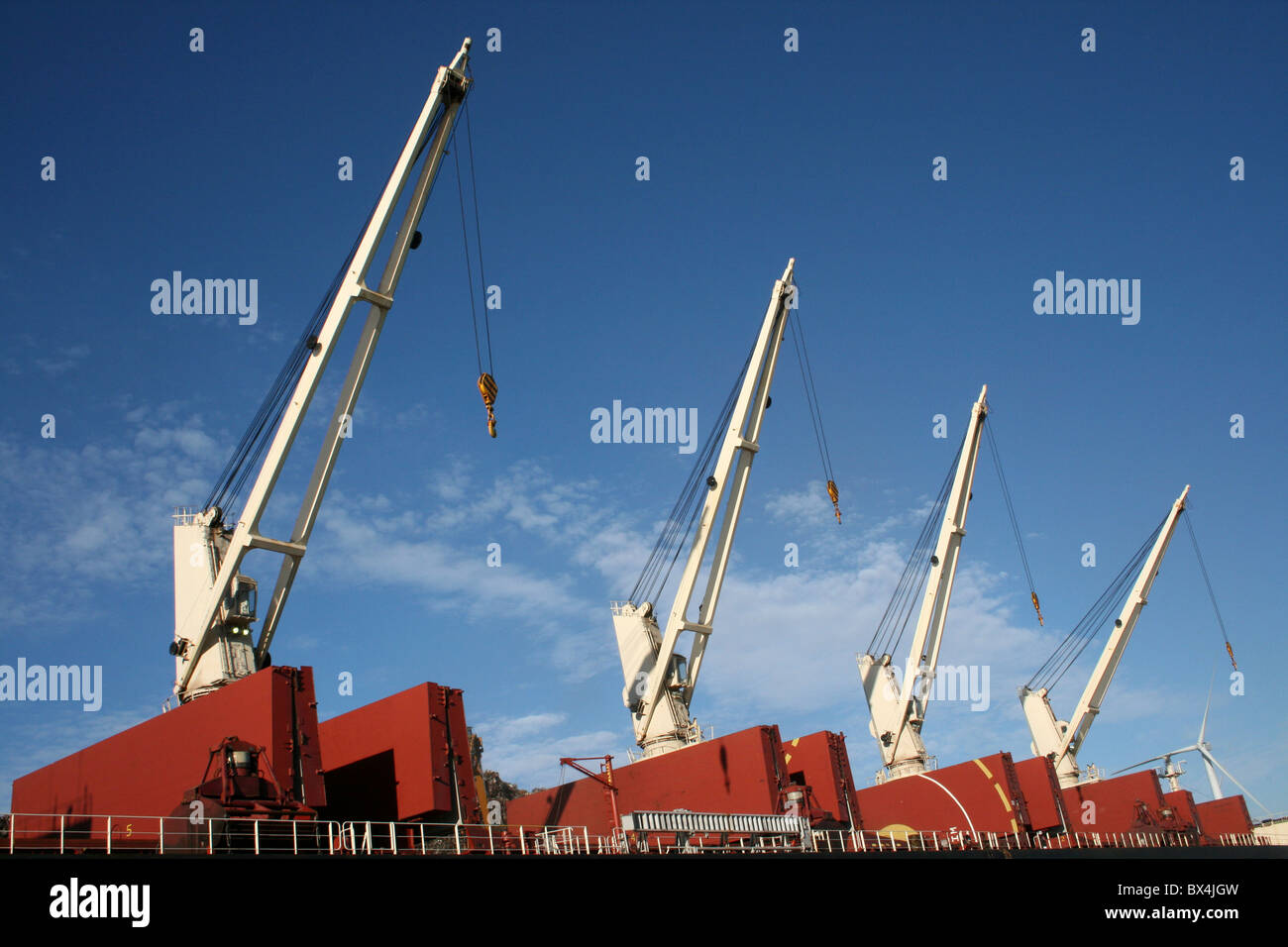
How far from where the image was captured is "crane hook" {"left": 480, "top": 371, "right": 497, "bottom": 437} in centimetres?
2889

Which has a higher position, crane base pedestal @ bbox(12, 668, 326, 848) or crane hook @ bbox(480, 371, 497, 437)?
crane hook @ bbox(480, 371, 497, 437)

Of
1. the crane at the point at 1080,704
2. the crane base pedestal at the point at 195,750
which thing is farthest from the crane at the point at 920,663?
the crane base pedestal at the point at 195,750

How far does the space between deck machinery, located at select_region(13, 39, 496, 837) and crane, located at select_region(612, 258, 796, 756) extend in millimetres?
14498

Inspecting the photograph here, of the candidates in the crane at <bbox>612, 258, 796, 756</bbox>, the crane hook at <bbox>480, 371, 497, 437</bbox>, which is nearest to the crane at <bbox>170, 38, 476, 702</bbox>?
the crane hook at <bbox>480, 371, 497, 437</bbox>

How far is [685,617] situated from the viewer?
43781 mm

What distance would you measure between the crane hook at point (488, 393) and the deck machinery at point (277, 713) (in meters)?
0.07

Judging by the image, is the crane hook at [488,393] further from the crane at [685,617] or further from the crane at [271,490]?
the crane at [685,617]

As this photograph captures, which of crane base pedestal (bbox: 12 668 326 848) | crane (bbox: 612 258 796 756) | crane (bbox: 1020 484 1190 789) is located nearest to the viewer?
crane base pedestal (bbox: 12 668 326 848)

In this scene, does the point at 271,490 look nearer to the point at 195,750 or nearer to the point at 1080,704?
the point at 195,750

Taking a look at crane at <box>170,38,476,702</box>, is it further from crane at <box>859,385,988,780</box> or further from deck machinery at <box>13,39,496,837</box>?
crane at <box>859,385,988,780</box>

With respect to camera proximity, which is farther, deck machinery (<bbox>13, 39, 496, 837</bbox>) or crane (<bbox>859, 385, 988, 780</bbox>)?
Result: crane (<bbox>859, 385, 988, 780</bbox>)
